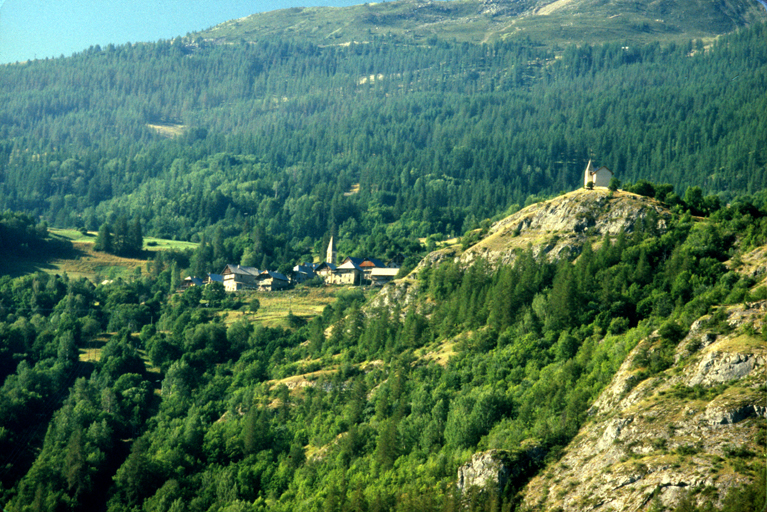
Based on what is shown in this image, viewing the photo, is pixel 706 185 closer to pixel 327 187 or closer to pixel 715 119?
pixel 715 119

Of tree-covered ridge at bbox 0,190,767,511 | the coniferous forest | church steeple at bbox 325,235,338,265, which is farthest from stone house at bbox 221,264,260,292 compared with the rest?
tree-covered ridge at bbox 0,190,767,511

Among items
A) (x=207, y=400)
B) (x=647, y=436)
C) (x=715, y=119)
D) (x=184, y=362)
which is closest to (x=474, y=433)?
(x=647, y=436)

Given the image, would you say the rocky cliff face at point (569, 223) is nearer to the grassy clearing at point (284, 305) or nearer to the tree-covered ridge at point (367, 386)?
the tree-covered ridge at point (367, 386)

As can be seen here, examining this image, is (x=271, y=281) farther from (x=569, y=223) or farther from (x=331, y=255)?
(x=569, y=223)

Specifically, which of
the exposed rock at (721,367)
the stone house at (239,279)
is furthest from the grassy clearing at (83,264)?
the exposed rock at (721,367)

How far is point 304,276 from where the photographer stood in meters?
121

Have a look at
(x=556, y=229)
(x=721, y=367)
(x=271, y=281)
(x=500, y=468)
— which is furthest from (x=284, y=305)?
(x=721, y=367)

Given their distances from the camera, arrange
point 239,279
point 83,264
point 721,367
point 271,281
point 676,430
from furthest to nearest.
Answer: point 83,264 < point 239,279 < point 271,281 < point 721,367 < point 676,430

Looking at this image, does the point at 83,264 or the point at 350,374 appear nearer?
the point at 350,374

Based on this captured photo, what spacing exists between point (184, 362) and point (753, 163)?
374 feet

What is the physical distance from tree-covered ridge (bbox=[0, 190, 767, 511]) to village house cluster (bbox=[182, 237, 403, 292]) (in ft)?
73.2

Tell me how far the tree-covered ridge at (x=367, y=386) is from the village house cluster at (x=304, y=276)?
2231 cm

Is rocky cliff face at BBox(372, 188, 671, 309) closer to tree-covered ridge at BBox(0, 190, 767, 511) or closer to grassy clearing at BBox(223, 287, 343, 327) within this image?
tree-covered ridge at BBox(0, 190, 767, 511)

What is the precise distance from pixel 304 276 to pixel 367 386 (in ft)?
164
